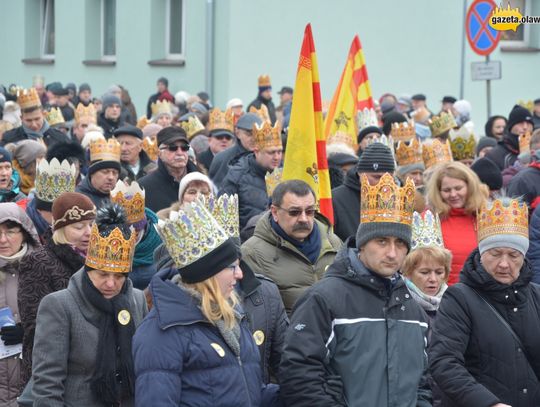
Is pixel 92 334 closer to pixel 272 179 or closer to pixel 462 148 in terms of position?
pixel 272 179

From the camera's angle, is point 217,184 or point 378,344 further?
point 217,184

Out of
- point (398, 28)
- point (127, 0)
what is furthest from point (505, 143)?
point (127, 0)

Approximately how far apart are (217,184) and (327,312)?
5785 millimetres

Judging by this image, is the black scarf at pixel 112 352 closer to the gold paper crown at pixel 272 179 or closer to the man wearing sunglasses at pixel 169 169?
the gold paper crown at pixel 272 179

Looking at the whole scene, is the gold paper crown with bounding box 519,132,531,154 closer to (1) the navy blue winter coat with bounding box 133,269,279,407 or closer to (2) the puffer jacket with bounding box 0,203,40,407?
(2) the puffer jacket with bounding box 0,203,40,407

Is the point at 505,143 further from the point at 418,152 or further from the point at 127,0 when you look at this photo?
the point at 127,0

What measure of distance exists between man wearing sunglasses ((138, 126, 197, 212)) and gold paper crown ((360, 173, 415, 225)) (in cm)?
416

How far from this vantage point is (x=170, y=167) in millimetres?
9570

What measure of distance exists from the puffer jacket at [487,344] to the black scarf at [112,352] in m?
1.48

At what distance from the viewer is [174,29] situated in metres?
26.5

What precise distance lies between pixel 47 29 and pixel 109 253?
89.2 ft

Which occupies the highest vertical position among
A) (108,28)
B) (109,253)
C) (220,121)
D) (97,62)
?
(108,28)

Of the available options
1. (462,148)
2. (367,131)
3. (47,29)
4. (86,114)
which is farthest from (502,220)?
(47,29)

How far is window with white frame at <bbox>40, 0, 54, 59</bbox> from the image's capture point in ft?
104
